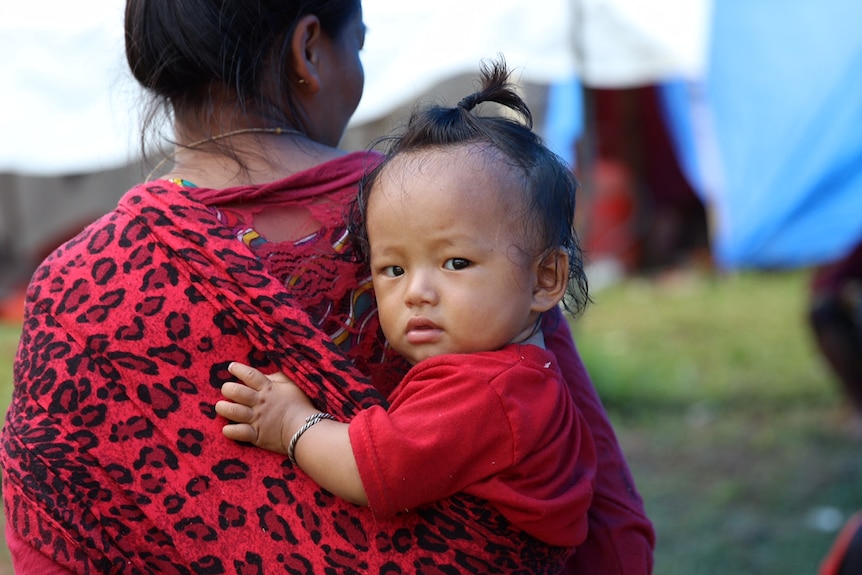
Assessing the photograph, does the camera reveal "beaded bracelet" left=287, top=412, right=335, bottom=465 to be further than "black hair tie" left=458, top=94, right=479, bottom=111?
No

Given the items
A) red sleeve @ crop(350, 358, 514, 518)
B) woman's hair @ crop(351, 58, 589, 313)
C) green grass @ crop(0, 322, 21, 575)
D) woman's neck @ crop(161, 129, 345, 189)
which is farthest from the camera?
green grass @ crop(0, 322, 21, 575)

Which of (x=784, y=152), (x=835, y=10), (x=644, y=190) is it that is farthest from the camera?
(x=644, y=190)

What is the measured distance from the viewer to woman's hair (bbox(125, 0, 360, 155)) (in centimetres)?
157

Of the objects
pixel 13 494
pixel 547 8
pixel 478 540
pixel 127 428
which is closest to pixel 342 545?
pixel 478 540

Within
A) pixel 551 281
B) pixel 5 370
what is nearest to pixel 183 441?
pixel 551 281

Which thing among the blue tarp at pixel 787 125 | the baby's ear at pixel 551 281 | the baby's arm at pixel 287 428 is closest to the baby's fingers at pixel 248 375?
the baby's arm at pixel 287 428

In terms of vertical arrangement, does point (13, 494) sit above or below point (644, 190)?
above

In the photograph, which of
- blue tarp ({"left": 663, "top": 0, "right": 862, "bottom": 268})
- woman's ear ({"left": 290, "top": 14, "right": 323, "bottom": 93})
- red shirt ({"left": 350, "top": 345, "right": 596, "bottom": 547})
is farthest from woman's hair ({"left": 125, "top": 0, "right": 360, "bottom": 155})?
blue tarp ({"left": 663, "top": 0, "right": 862, "bottom": 268})

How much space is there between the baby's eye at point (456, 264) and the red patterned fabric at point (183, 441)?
0.20 metres

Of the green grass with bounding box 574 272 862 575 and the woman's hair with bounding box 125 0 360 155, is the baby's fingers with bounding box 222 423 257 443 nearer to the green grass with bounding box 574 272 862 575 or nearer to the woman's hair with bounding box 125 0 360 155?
the woman's hair with bounding box 125 0 360 155

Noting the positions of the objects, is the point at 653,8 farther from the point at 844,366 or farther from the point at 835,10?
the point at 844,366

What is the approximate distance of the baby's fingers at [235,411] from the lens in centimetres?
142

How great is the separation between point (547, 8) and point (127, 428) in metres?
3.07

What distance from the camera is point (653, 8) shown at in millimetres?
4172
